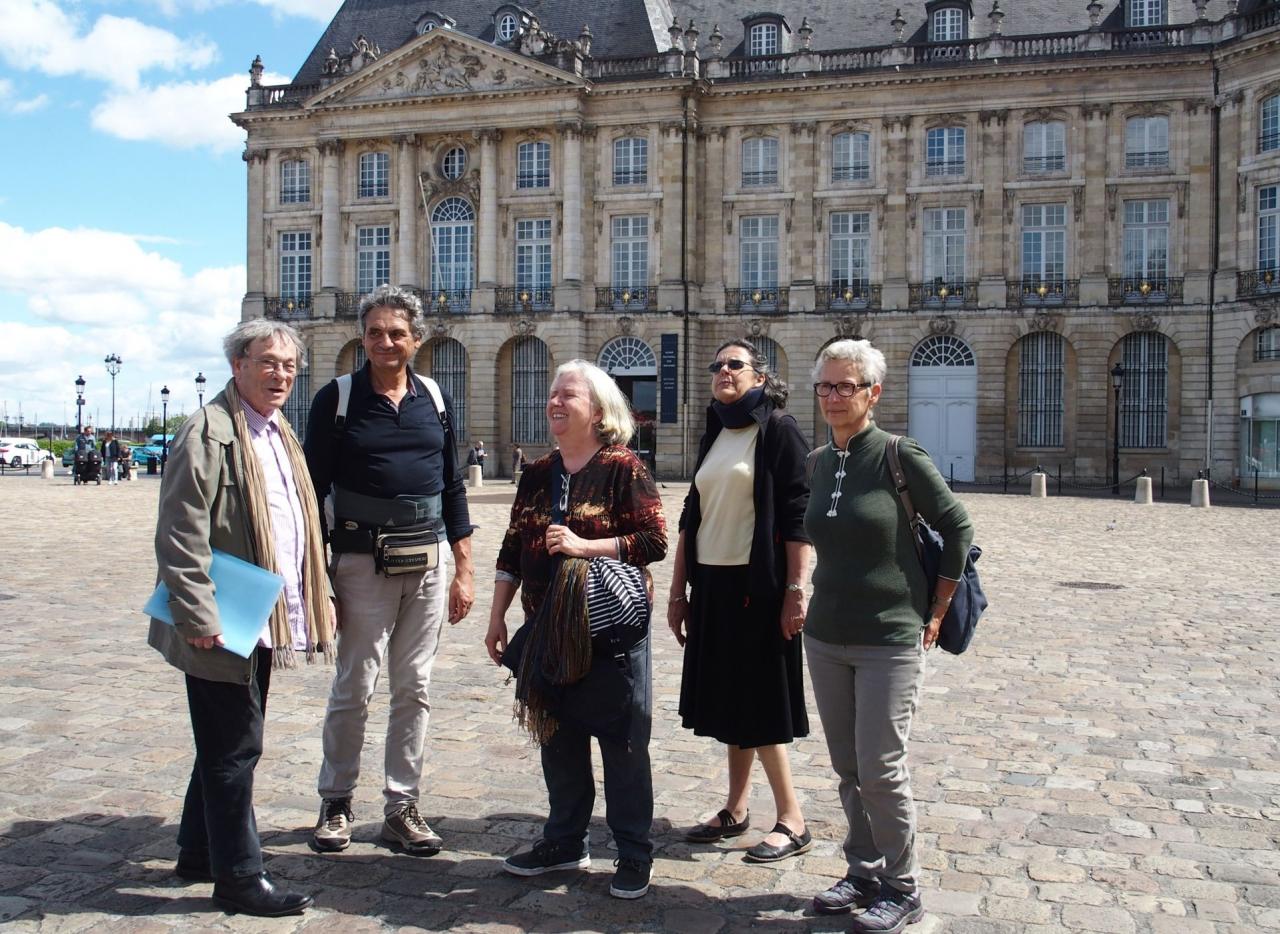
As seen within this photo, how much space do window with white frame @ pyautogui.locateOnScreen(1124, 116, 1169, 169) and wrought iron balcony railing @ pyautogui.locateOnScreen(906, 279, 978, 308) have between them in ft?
18.2

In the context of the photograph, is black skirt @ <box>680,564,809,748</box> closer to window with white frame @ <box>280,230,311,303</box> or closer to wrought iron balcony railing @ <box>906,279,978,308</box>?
wrought iron balcony railing @ <box>906,279,978,308</box>

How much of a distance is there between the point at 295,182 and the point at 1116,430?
88.7 ft

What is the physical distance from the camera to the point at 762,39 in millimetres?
39250

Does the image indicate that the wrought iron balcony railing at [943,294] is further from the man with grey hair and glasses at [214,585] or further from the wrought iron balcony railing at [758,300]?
the man with grey hair and glasses at [214,585]

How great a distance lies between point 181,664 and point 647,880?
5.71ft

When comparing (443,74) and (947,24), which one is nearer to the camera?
(947,24)

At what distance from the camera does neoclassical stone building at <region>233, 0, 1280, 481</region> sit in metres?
35.0

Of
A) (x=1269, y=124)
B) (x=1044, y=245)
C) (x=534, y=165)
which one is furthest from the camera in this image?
(x=534, y=165)

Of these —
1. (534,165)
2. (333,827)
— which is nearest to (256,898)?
(333,827)

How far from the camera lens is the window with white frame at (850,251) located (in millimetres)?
37656

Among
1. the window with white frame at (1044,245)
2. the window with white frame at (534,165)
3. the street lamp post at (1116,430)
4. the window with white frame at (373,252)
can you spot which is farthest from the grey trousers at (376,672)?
the window with white frame at (373,252)

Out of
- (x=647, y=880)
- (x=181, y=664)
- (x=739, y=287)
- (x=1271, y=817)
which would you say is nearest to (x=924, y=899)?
(x=647, y=880)

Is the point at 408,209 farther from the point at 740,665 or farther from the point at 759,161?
the point at 740,665

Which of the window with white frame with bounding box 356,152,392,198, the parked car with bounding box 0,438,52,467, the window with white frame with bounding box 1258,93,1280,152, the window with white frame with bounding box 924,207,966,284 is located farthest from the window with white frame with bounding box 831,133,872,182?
the parked car with bounding box 0,438,52,467
